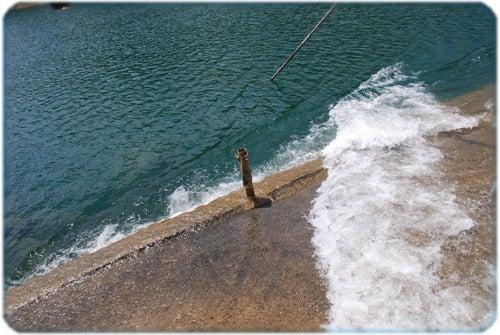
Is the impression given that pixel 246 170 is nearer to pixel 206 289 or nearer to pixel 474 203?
pixel 206 289

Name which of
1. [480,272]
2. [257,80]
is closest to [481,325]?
[480,272]

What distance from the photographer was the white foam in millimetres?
7465

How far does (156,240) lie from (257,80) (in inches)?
538

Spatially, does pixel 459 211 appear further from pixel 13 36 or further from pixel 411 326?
pixel 13 36

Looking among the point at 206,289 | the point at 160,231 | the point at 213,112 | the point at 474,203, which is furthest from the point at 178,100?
the point at 474,203

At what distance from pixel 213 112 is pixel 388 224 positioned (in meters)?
11.4

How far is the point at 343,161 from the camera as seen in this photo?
12.9 meters

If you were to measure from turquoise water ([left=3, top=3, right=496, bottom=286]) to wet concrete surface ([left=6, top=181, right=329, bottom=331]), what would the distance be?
2777 mm

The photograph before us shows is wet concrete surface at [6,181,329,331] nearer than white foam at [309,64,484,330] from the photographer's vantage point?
No

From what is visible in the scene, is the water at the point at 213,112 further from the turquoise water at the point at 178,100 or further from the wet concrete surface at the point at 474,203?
the wet concrete surface at the point at 474,203

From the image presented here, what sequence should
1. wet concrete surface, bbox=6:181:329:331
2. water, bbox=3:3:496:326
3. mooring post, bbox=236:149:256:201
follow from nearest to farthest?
wet concrete surface, bbox=6:181:329:331, mooring post, bbox=236:149:256:201, water, bbox=3:3:496:326

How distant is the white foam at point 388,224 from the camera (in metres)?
7.46

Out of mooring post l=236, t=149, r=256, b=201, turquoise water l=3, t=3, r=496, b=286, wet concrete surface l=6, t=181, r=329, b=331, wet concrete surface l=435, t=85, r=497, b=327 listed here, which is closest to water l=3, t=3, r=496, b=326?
turquoise water l=3, t=3, r=496, b=286

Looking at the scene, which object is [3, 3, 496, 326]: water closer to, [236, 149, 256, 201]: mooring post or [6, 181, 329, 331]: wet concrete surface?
[6, 181, 329, 331]: wet concrete surface
